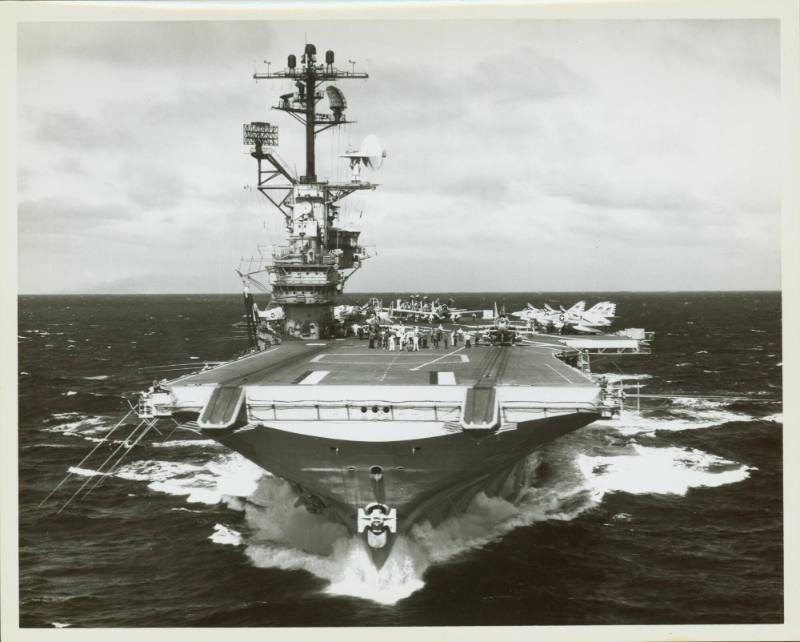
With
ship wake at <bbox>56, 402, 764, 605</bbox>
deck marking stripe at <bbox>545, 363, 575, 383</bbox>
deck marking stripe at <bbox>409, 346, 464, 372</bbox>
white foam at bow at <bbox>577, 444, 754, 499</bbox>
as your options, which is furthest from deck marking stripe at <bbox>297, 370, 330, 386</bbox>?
white foam at bow at <bbox>577, 444, 754, 499</bbox>

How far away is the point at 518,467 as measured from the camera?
22328 mm

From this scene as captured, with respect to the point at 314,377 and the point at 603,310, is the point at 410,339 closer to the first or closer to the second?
the point at 314,377

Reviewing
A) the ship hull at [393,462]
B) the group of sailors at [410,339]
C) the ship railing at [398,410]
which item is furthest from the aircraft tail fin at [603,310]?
the ship railing at [398,410]

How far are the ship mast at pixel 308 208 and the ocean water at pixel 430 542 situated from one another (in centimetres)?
624

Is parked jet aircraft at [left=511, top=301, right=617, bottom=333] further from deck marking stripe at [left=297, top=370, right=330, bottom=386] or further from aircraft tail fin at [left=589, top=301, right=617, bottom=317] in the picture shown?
deck marking stripe at [left=297, top=370, right=330, bottom=386]

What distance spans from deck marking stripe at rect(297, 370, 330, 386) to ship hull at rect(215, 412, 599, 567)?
1.57 m

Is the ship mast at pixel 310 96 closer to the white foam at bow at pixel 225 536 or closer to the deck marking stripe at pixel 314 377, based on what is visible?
the deck marking stripe at pixel 314 377

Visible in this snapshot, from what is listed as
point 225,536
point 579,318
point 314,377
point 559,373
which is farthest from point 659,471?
point 225,536

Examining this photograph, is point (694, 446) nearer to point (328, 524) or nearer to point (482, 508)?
point (482, 508)

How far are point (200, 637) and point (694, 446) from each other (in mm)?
20335

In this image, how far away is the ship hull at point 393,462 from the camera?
1534 cm

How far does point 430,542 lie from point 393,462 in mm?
3052

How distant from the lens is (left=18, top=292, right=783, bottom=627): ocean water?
51.3 ft

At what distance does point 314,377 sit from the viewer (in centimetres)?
1775
